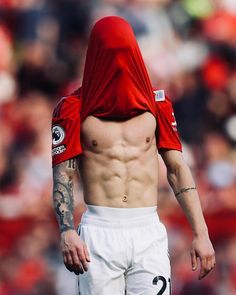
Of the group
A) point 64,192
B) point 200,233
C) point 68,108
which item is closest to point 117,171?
point 64,192

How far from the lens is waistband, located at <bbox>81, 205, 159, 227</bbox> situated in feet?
16.0

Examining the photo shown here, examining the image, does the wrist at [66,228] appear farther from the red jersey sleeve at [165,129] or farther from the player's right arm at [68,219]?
the red jersey sleeve at [165,129]

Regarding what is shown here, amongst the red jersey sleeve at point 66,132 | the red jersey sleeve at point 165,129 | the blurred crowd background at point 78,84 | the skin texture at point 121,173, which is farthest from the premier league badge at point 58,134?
Result: the blurred crowd background at point 78,84

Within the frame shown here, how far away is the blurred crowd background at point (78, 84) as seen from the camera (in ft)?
26.9

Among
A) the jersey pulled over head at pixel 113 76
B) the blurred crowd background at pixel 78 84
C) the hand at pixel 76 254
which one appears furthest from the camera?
the blurred crowd background at pixel 78 84

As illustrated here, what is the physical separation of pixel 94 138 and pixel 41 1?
4735mm

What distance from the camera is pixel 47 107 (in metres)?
9.01

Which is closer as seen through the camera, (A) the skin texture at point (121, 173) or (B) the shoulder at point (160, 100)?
(A) the skin texture at point (121, 173)

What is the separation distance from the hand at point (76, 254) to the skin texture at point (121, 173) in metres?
0.25

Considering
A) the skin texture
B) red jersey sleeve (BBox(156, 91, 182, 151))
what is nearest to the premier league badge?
the skin texture

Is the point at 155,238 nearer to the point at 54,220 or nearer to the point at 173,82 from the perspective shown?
the point at 54,220

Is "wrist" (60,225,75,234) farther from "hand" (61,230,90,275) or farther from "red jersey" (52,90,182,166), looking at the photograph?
"red jersey" (52,90,182,166)

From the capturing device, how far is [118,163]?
4.93m

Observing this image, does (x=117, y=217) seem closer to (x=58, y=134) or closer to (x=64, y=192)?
(x=64, y=192)
